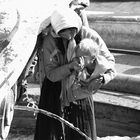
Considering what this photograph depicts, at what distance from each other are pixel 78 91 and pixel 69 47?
0.39 m

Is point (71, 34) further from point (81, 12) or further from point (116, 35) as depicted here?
point (116, 35)

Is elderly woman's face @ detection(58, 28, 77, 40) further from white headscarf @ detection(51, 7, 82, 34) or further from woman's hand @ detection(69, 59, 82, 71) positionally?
woman's hand @ detection(69, 59, 82, 71)

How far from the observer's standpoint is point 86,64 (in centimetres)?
Result: 346

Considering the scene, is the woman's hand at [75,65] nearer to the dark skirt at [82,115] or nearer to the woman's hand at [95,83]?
the woman's hand at [95,83]

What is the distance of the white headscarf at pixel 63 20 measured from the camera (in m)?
3.14

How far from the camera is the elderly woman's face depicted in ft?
10.6

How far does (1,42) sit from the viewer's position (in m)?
2.86

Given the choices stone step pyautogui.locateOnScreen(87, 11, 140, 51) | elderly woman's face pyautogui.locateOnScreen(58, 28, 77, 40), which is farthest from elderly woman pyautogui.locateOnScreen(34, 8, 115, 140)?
stone step pyautogui.locateOnScreen(87, 11, 140, 51)

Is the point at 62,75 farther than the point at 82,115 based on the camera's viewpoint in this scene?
No

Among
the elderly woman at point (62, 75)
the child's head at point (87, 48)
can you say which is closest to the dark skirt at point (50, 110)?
the elderly woman at point (62, 75)

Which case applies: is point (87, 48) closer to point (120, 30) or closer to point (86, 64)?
point (86, 64)

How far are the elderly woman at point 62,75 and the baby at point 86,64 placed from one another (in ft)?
0.15

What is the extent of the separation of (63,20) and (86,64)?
1.52ft

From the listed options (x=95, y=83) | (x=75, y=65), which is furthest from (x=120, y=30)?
(x=75, y=65)
